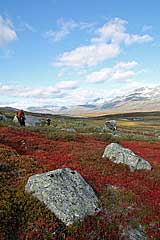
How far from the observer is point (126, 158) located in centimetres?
2555

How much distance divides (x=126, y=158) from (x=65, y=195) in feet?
39.5

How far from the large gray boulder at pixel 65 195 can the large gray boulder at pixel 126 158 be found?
31.9 ft

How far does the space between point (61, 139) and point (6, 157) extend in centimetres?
1733

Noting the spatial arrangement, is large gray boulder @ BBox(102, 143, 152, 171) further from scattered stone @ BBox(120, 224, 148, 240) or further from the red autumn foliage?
scattered stone @ BBox(120, 224, 148, 240)

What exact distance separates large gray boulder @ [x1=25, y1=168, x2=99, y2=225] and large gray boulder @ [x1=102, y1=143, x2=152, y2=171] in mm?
9720

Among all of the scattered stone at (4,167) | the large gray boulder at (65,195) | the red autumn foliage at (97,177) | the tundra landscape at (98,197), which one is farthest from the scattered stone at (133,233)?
the scattered stone at (4,167)

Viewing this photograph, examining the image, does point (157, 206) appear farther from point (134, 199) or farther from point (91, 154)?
point (91, 154)

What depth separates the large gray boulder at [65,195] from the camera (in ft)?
44.0

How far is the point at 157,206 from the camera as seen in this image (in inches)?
655

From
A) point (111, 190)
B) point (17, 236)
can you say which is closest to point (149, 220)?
point (111, 190)

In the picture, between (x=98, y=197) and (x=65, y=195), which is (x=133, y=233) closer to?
(x=98, y=197)

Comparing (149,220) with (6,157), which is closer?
(149,220)

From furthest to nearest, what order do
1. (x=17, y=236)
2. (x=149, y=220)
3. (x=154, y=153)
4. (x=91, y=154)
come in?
(x=154, y=153), (x=91, y=154), (x=149, y=220), (x=17, y=236)

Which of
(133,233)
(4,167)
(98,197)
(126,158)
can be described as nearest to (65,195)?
(98,197)
